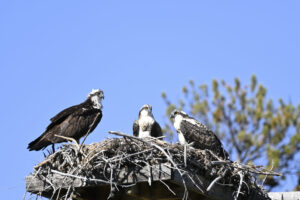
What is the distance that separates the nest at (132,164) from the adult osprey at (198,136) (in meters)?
1.46

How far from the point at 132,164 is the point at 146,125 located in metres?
2.92

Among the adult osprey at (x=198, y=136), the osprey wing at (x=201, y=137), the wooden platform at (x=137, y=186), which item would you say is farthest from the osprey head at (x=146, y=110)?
the wooden platform at (x=137, y=186)

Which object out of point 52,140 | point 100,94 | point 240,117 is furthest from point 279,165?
point 52,140

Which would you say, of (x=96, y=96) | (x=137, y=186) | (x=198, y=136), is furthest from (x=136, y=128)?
(x=137, y=186)

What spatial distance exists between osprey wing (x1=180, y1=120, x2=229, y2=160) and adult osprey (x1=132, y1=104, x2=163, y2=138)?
61 centimetres

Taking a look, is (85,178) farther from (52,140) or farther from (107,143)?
(52,140)

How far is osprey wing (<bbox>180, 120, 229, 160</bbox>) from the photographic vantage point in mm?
8102

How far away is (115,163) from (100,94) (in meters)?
3.83

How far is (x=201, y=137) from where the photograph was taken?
814 centimetres

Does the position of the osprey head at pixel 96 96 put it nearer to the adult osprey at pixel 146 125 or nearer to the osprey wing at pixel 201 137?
the adult osprey at pixel 146 125

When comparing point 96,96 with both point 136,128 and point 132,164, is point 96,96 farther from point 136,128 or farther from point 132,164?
point 132,164

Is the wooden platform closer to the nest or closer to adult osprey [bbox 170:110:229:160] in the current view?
the nest

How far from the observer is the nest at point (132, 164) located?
19.0ft

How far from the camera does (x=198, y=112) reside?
16.7 m
